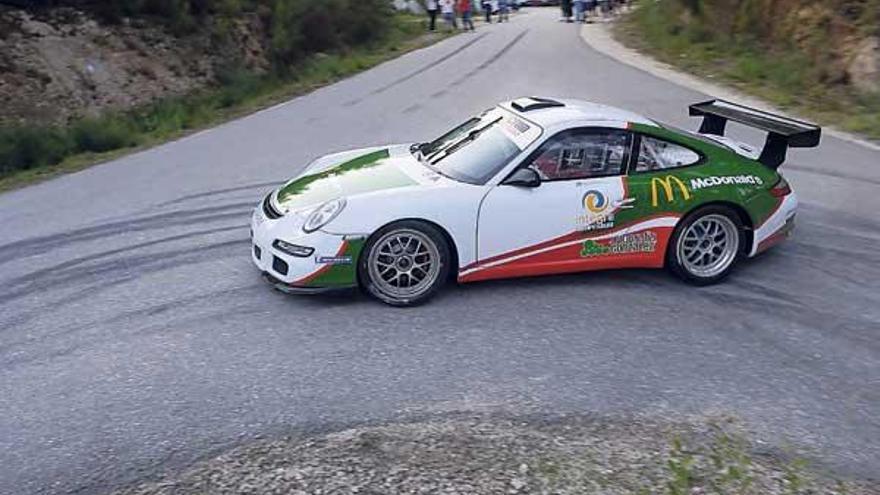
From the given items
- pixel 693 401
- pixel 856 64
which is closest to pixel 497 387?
pixel 693 401

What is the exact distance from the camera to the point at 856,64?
1436 cm

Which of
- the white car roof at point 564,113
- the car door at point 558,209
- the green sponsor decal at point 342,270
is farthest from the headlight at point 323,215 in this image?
the white car roof at point 564,113

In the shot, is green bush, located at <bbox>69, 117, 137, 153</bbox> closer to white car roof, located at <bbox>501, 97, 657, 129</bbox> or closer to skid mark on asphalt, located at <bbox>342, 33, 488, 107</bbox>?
skid mark on asphalt, located at <bbox>342, 33, 488, 107</bbox>

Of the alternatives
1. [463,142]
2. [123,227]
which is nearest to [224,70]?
[123,227]

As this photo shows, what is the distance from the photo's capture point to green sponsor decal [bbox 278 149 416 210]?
6.01m

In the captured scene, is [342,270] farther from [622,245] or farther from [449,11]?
[449,11]

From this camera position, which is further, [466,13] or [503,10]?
[503,10]

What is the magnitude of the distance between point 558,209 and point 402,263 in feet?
3.81

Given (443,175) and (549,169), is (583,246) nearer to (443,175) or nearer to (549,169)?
(549,169)

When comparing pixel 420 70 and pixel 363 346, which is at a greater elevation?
pixel 363 346

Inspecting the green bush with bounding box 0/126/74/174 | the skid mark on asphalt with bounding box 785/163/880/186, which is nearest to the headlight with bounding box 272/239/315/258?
the skid mark on asphalt with bounding box 785/163/880/186

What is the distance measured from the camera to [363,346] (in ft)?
17.1

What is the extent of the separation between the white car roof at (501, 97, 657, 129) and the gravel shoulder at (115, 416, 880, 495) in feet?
8.49

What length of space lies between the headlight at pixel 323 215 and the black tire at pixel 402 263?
322 mm
